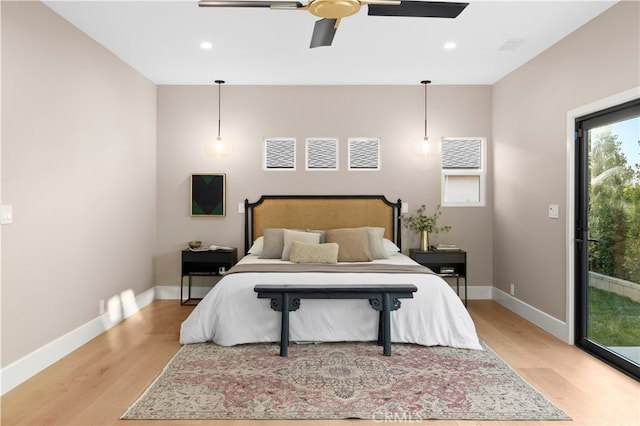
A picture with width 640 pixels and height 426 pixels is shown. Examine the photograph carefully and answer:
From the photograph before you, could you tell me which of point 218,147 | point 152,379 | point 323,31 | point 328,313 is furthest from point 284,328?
point 218,147

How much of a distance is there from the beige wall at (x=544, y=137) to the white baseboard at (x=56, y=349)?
14.4 feet

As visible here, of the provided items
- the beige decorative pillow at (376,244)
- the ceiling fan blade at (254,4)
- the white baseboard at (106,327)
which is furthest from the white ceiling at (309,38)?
the white baseboard at (106,327)

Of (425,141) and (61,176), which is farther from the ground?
(425,141)

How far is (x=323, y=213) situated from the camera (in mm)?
5398

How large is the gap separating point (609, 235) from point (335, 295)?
2.27m

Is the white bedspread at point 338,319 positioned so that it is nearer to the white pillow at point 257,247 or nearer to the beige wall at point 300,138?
the white pillow at point 257,247

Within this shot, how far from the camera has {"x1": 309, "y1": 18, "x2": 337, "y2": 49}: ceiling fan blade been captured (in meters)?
2.78

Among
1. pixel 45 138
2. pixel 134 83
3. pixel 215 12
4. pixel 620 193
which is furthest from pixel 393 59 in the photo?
pixel 45 138

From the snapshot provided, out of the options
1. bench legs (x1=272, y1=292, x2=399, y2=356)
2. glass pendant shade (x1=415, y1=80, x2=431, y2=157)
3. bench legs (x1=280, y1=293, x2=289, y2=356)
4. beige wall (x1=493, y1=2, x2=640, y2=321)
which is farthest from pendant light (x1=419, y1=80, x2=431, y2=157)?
bench legs (x1=280, y1=293, x2=289, y2=356)

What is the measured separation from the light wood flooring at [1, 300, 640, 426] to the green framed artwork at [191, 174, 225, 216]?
163cm

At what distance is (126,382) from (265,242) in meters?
2.23

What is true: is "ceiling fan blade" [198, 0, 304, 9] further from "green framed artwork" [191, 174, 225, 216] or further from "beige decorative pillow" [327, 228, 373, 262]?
"green framed artwork" [191, 174, 225, 216]

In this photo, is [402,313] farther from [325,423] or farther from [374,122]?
[374,122]

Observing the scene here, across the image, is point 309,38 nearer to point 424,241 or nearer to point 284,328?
point 284,328
